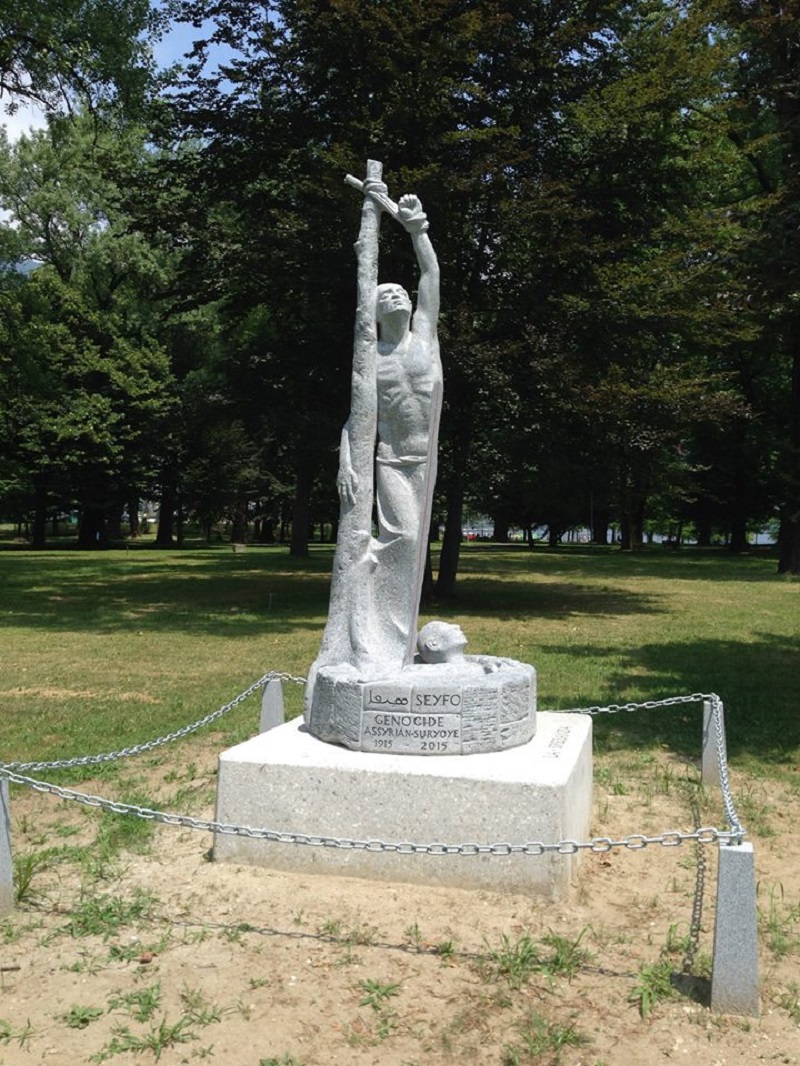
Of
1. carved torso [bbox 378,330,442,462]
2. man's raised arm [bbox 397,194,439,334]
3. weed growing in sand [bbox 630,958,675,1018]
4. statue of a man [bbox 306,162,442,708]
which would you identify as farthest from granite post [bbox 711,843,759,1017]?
man's raised arm [bbox 397,194,439,334]

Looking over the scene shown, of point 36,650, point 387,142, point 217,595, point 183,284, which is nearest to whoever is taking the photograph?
point 36,650

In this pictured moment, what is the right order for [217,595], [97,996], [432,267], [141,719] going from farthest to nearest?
1. [217,595]
2. [141,719]
3. [432,267]
4. [97,996]

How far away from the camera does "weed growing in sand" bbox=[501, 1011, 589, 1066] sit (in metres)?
3.56

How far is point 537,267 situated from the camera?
17672mm

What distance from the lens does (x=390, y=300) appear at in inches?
254

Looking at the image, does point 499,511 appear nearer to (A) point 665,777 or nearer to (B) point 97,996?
(A) point 665,777

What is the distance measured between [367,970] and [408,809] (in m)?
1.07

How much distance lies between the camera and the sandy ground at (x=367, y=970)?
3648mm

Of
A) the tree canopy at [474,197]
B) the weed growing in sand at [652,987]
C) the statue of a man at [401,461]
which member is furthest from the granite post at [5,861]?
the tree canopy at [474,197]

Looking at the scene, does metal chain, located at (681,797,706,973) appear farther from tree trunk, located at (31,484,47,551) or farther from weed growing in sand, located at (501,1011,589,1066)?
tree trunk, located at (31,484,47,551)

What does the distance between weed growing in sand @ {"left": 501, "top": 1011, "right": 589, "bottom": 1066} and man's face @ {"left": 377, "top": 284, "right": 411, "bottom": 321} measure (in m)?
4.41

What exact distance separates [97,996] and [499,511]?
51.7 m

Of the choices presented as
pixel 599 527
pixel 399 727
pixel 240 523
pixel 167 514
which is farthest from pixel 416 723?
pixel 599 527

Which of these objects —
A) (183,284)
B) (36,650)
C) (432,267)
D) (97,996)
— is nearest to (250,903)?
(97,996)
